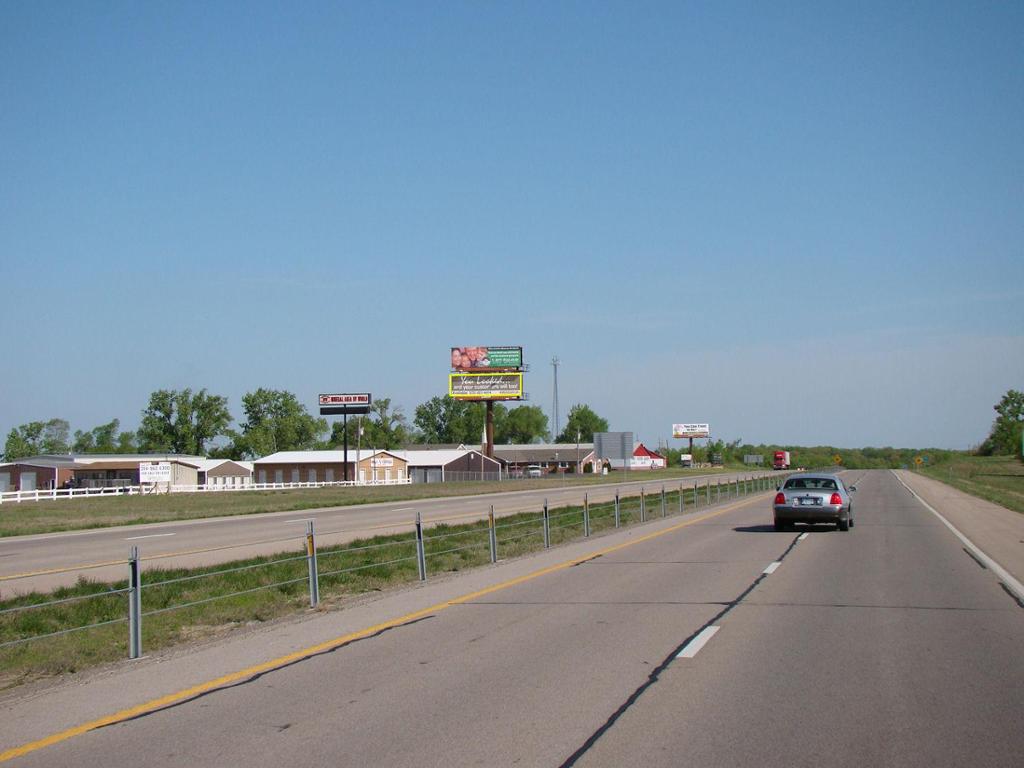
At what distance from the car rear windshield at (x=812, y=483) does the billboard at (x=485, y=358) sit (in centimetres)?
8441

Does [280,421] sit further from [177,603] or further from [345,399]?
[177,603]

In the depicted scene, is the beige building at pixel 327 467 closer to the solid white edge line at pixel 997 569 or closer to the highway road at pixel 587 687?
the solid white edge line at pixel 997 569

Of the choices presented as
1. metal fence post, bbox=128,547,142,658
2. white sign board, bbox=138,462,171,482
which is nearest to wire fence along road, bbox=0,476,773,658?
metal fence post, bbox=128,547,142,658

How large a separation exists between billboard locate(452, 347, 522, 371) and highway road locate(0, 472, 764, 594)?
6865 centimetres

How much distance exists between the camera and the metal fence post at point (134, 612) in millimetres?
10633

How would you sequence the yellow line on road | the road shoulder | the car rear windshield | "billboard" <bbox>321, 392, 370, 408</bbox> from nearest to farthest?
the yellow line on road, the road shoulder, the car rear windshield, "billboard" <bbox>321, 392, 370, 408</bbox>

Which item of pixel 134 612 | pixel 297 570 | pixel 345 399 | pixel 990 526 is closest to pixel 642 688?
pixel 134 612

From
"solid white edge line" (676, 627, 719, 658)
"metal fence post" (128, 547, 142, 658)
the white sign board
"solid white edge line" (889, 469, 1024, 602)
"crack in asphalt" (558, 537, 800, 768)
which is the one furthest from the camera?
the white sign board

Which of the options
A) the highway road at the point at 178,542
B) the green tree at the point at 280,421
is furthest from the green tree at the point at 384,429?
the highway road at the point at 178,542

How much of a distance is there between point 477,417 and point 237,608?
18390cm

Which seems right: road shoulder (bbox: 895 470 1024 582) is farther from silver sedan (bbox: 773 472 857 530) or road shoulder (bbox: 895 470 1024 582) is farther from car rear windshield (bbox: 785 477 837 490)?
car rear windshield (bbox: 785 477 837 490)

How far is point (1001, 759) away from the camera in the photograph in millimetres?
6348

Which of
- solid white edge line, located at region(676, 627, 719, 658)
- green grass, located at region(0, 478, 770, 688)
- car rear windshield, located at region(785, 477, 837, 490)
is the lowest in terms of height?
green grass, located at region(0, 478, 770, 688)

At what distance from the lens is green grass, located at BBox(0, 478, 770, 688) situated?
10.9m
